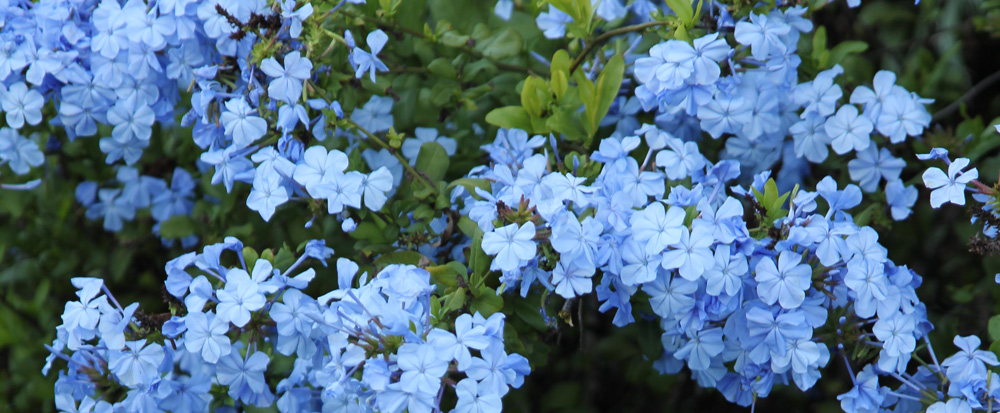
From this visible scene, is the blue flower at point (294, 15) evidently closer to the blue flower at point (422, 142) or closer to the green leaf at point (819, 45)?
the blue flower at point (422, 142)

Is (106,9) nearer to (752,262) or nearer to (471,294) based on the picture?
(471,294)

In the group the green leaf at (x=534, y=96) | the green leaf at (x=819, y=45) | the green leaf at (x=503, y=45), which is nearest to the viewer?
the green leaf at (x=534, y=96)

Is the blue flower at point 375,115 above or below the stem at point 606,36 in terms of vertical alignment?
below

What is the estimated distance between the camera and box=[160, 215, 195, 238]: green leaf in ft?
6.57

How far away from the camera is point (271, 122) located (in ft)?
5.29

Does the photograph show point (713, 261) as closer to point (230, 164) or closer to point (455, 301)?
point (455, 301)

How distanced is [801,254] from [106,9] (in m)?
1.39

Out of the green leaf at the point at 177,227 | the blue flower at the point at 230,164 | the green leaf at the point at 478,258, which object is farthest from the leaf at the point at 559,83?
the green leaf at the point at 177,227

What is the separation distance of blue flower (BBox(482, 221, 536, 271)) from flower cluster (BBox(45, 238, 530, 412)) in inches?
3.7

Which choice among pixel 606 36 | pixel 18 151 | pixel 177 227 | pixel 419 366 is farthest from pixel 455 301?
pixel 18 151

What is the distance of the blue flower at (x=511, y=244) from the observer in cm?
128

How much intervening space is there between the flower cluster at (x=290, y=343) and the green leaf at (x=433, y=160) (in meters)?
0.26

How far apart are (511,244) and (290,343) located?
47 centimetres

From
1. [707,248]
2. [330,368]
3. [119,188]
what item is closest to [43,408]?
[119,188]
